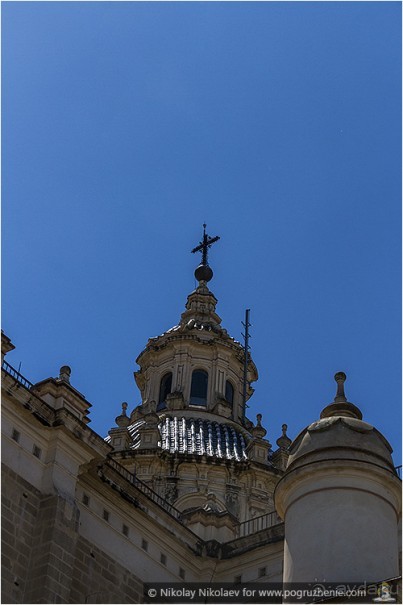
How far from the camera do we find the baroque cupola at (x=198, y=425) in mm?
53281

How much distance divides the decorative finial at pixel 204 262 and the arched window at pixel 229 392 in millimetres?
8115

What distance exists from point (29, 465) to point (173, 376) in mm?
29664

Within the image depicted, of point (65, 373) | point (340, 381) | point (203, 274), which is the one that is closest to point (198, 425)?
point (203, 274)

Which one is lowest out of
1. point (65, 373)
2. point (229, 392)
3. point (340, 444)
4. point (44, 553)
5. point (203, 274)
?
point (44, 553)

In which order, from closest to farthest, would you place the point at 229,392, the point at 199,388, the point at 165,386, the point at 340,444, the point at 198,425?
the point at 340,444
the point at 198,425
the point at 199,388
the point at 165,386
the point at 229,392

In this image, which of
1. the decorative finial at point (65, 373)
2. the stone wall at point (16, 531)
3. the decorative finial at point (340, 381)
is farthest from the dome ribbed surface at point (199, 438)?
the decorative finial at point (340, 381)

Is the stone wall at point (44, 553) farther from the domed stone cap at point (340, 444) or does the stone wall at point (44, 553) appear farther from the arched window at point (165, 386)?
the arched window at point (165, 386)

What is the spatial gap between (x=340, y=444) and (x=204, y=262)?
42949 millimetres

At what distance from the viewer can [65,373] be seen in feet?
112

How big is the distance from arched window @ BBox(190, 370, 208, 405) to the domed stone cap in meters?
33.4

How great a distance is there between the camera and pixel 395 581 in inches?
850

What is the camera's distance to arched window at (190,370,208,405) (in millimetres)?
60031

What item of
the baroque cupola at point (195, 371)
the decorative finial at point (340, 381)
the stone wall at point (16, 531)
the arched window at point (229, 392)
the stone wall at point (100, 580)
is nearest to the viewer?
the decorative finial at point (340, 381)

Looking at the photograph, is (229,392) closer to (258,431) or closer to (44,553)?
(258,431)
